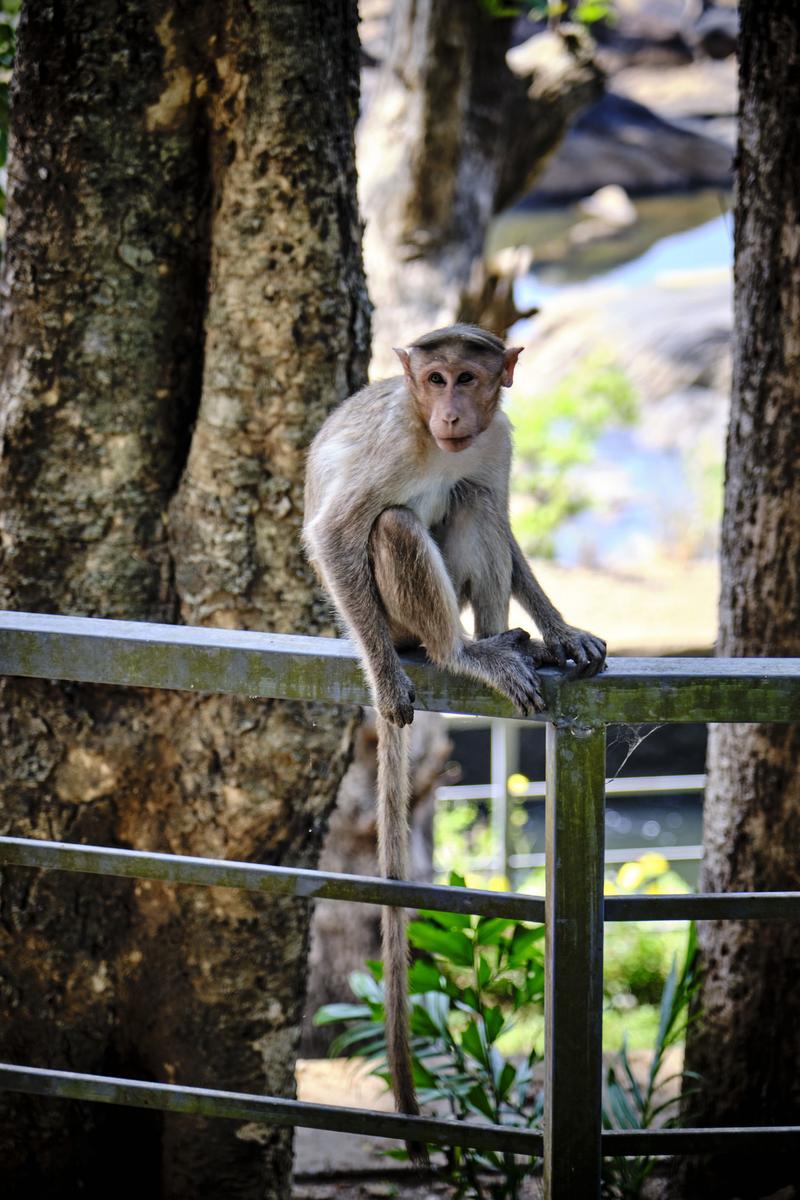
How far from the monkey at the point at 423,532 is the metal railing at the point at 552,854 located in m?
0.34

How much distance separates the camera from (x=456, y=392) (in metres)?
2.73

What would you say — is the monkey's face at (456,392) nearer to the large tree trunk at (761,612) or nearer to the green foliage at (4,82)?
the large tree trunk at (761,612)

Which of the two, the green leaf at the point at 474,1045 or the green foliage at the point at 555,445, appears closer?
the green leaf at the point at 474,1045

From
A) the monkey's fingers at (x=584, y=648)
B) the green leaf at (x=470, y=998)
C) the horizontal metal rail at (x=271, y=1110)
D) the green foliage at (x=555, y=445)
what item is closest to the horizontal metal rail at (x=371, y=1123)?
the horizontal metal rail at (x=271, y=1110)

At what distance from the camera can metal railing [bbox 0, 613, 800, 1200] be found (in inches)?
78.2

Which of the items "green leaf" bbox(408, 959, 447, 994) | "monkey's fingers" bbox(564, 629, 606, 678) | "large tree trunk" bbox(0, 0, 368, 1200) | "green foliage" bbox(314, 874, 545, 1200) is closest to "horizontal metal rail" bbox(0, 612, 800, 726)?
"monkey's fingers" bbox(564, 629, 606, 678)

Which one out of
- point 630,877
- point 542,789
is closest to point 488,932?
point 630,877

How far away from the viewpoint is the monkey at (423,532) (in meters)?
2.61

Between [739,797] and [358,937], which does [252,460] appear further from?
[358,937]

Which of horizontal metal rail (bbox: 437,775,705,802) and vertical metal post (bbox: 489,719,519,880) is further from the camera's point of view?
vertical metal post (bbox: 489,719,519,880)

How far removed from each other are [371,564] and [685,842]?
42.7 ft

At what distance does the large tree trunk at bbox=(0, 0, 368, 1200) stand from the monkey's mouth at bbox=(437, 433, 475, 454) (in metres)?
0.65

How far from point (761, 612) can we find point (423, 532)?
1.31m

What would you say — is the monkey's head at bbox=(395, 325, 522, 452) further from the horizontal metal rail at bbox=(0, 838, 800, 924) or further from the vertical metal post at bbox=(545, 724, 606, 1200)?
the horizontal metal rail at bbox=(0, 838, 800, 924)
